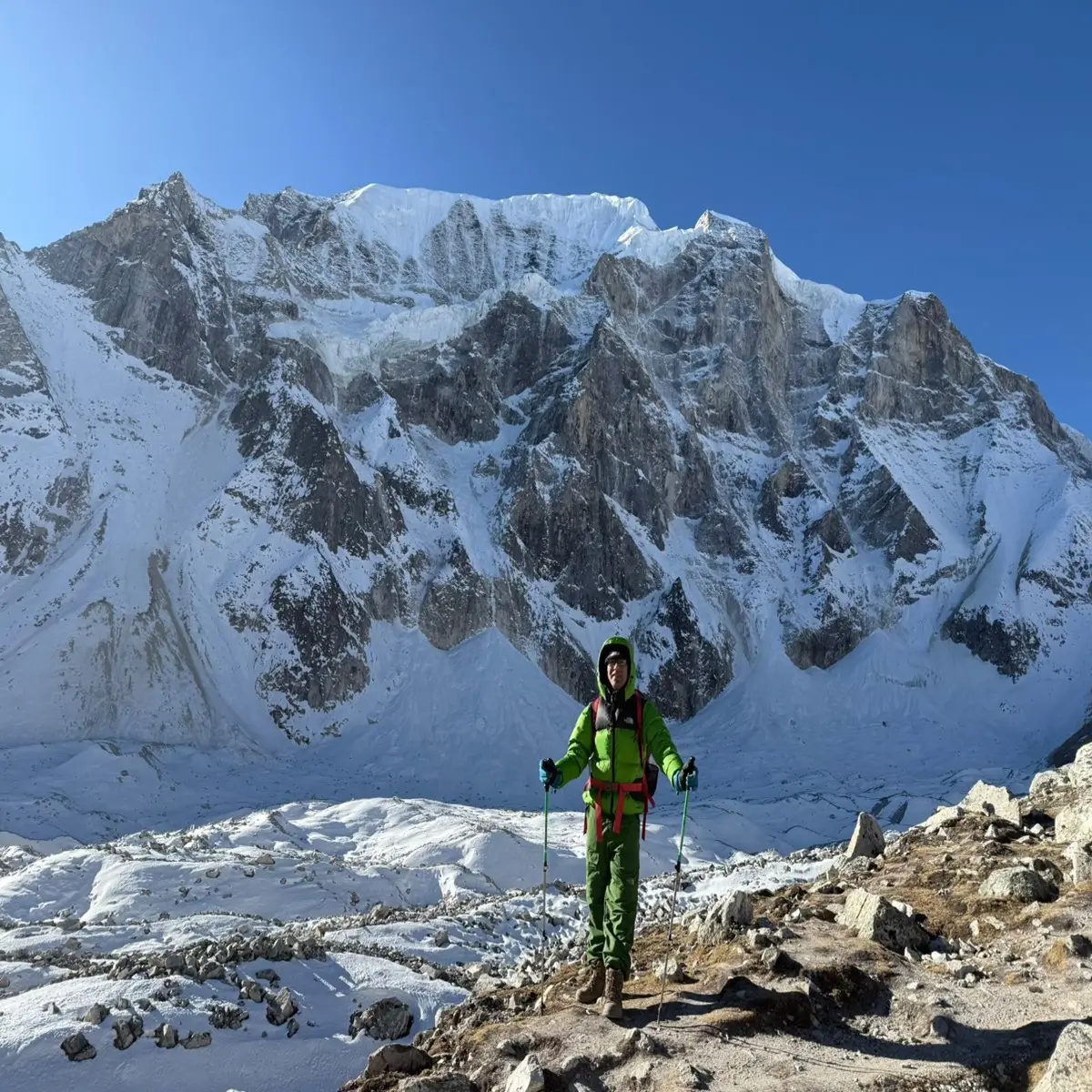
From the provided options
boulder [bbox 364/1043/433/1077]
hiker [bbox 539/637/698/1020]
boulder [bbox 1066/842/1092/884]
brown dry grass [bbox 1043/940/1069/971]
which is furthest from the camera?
boulder [bbox 1066/842/1092/884]

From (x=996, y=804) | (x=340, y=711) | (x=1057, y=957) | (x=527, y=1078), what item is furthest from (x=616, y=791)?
(x=340, y=711)

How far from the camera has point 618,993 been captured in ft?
18.1

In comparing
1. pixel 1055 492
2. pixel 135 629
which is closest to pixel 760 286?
pixel 1055 492

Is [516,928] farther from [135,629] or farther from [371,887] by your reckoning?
[135,629]

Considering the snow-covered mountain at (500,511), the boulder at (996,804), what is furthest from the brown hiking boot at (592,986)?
the snow-covered mountain at (500,511)

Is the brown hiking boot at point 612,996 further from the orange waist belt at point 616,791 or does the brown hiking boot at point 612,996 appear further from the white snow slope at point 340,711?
→ the white snow slope at point 340,711

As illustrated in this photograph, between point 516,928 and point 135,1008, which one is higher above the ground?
point 135,1008

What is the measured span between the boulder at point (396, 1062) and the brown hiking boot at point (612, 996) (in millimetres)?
1249

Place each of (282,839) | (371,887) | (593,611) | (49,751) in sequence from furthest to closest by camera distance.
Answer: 1. (593,611)
2. (49,751)
3. (282,839)
4. (371,887)

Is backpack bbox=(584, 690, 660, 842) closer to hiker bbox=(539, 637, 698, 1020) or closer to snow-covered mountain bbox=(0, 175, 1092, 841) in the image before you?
hiker bbox=(539, 637, 698, 1020)

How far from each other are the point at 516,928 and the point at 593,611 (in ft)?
241

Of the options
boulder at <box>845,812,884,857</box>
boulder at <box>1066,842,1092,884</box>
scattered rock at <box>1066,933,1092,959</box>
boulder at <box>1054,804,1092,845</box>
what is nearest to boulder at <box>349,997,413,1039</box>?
scattered rock at <box>1066,933,1092,959</box>

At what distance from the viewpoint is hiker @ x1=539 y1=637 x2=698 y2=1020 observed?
6039 millimetres

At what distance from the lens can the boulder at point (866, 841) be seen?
11.7 m
